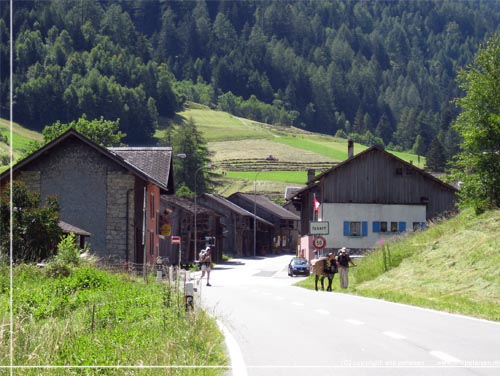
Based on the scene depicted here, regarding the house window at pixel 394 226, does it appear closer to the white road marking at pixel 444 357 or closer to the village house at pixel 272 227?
the village house at pixel 272 227

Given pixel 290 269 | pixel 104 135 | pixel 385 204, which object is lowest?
pixel 290 269

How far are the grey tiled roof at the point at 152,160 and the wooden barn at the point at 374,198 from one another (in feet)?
65.0

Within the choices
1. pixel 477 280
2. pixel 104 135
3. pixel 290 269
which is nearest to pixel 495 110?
pixel 477 280

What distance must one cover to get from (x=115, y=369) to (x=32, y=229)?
2107 centimetres

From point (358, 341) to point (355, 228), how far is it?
5801cm

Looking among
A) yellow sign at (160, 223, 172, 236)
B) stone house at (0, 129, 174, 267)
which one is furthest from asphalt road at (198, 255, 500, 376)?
yellow sign at (160, 223, 172, 236)

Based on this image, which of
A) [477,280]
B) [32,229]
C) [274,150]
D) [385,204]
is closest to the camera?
[477,280]

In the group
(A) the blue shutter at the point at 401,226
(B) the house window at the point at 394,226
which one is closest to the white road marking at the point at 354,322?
(B) the house window at the point at 394,226

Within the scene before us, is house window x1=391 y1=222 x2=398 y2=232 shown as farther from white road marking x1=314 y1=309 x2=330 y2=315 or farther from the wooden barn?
white road marking x1=314 y1=309 x2=330 y2=315

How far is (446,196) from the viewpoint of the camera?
72625 millimetres

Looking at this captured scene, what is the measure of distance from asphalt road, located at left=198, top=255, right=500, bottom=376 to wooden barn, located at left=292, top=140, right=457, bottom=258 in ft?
161

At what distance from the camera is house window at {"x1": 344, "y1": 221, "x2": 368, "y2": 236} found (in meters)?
71.6

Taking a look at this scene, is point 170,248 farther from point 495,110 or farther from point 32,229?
point 32,229

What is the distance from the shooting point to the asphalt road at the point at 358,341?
11.4 meters
